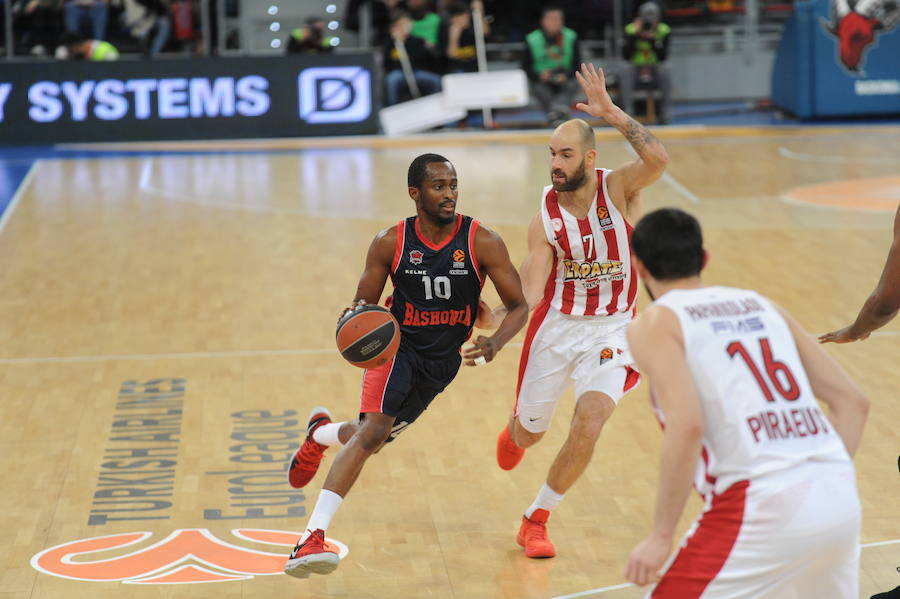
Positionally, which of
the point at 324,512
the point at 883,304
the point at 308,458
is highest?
the point at 883,304

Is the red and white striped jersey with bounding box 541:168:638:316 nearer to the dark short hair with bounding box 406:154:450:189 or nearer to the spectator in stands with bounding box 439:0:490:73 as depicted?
the dark short hair with bounding box 406:154:450:189

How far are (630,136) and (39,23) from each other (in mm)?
18337

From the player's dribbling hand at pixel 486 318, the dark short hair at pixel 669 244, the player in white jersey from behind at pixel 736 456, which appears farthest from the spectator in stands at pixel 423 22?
the player in white jersey from behind at pixel 736 456

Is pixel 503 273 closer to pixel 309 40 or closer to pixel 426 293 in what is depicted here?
pixel 426 293

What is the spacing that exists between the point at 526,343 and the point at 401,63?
1521 cm

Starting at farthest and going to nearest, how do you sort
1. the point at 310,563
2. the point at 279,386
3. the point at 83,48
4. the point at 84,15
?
the point at 84,15
the point at 83,48
the point at 279,386
the point at 310,563

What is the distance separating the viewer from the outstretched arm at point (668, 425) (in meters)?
3.77

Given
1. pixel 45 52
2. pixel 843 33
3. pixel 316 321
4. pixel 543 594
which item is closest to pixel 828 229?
pixel 316 321

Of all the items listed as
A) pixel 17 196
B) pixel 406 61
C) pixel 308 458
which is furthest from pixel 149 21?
pixel 308 458

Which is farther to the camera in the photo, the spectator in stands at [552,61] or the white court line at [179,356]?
the spectator in stands at [552,61]

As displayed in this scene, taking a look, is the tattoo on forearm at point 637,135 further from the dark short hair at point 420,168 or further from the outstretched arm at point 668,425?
the outstretched arm at point 668,425

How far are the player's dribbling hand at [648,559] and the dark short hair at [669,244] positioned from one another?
80cm

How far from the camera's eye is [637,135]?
6.59 metres

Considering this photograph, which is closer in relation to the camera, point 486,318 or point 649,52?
point 486,318
